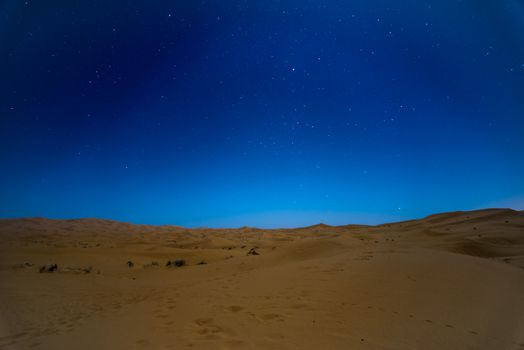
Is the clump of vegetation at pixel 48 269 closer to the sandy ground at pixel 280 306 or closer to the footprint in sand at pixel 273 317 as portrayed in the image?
the sandy ground at pixel 280 306

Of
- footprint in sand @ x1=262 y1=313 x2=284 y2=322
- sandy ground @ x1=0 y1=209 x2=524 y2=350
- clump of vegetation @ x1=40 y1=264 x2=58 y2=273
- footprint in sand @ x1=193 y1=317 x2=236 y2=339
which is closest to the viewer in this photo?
sandy ground @ x1=0 y1=209 x2=524 y2=350

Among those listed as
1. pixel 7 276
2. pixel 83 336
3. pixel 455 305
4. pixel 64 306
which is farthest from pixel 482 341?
pixel 7 276

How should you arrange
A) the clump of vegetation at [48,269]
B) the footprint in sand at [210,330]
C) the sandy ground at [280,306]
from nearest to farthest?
1. the sandy ground at [280,306]
2. the footprint in sand at [210,330]
3. the clump of vegetation at [48,269]

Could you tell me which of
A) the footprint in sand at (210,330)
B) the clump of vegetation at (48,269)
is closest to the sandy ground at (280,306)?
the footprint in sand at (210,330)

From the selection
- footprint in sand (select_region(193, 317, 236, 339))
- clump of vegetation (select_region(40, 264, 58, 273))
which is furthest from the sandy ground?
clump of vegetation (select_region(40, 264, 58, 273))

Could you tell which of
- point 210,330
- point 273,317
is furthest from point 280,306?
point 210,330

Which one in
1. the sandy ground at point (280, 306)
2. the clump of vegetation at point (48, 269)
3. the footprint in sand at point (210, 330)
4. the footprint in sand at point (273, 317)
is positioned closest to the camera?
the sandy ground at point (280, 306)

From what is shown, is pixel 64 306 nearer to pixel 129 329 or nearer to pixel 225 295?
pixel 129 329

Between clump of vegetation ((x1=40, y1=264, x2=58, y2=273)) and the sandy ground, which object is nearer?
the sandy ground

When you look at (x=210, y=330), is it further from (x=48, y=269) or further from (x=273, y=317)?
(x=48, y=269)

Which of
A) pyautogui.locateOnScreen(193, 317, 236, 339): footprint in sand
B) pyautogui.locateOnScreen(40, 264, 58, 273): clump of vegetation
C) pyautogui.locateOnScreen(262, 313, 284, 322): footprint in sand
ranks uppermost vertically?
pyautogui.locateOnScreen(262, 313, 284, 322): footprint in sand

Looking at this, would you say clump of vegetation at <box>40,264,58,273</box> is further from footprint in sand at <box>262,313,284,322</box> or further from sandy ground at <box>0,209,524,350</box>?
footprint in sand at <box>262,313,284,322</box>

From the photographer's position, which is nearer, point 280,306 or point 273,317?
point 273,317

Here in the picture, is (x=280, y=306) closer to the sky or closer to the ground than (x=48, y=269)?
closer to the sky
